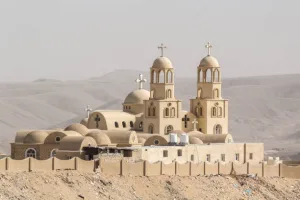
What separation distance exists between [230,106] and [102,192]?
122010mm

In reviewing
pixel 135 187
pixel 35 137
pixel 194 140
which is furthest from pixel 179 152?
pixel 135 187

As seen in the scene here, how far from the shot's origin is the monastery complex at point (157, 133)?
5522cm

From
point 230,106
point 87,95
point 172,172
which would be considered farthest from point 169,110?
point 87,95

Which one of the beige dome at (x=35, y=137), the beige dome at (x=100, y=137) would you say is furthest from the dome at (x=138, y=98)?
the beige dome at (x=100, y=137)

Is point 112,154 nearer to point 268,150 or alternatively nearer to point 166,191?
point 166,191

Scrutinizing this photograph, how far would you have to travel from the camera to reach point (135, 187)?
161 ft

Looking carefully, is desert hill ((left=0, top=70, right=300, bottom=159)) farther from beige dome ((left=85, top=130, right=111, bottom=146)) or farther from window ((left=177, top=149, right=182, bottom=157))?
beige dome ((left=85, top=130, right=111, bottom=146))

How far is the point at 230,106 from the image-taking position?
552 feet

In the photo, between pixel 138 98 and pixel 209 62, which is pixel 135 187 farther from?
pixel 209 62

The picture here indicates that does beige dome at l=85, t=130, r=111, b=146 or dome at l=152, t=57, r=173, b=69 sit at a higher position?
dome at l=152, t=57, r=173, b=69

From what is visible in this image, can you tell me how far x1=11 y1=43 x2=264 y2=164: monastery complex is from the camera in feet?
181

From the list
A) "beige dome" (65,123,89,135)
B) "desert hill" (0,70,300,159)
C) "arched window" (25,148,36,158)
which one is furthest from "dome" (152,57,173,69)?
"desert hill" (0,70,300,159)

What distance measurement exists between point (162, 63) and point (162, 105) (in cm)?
242

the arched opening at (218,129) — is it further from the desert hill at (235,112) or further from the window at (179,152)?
the desert hill at (235,112)
